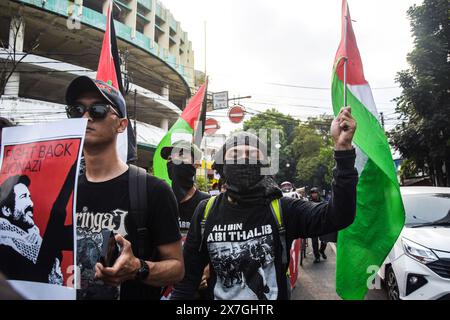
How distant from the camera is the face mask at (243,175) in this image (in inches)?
78.6

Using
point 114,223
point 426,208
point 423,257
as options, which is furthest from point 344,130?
point 426,208

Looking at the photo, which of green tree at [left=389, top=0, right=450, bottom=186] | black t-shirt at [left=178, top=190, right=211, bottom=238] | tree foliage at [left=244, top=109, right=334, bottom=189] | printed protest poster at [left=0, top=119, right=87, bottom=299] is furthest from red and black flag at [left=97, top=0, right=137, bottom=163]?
tree foliage at [left=244, top=109, right=334, bottom=189]

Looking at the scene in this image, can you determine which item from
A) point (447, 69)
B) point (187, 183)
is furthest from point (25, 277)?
point (447, 69)

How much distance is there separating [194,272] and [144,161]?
82.8 feet

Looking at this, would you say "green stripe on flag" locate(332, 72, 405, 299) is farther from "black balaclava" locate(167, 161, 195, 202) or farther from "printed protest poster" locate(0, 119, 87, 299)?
"printed protest poster" locate(0, 119, 87, 299)

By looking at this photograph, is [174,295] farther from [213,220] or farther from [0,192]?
[0,192]

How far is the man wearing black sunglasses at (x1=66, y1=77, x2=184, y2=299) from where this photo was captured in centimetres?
153

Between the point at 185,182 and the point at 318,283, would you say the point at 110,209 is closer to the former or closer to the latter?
the point at 185,182

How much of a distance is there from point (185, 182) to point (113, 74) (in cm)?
146

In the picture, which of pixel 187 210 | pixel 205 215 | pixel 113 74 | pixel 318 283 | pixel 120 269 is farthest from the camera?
pixel 318 283

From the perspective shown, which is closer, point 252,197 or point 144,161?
point 252,197

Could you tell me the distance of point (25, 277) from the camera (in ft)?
4.27

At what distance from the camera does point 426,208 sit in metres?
4.89
